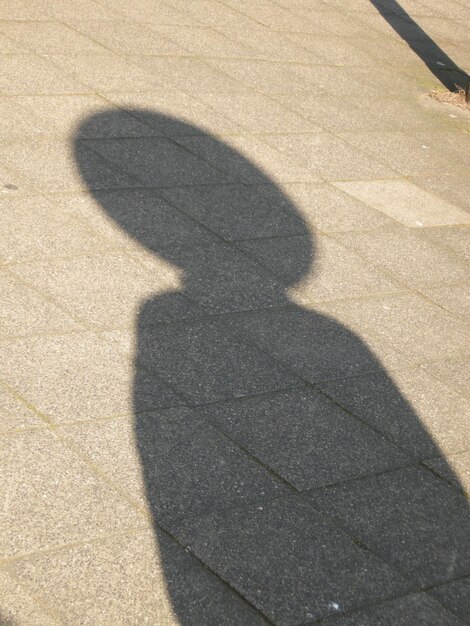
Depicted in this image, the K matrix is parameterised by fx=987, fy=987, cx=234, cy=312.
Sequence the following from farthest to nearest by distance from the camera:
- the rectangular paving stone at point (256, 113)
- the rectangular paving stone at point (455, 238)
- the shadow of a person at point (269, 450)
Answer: the rectangular paving stone at point (256, 113)
the rectangular paving stone at point (455, 238)
the shadow of a person at point (269, 450)

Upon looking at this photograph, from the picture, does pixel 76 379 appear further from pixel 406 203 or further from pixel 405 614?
pixel 406 203

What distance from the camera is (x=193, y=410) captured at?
4.25 m

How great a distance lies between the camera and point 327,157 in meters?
7.50

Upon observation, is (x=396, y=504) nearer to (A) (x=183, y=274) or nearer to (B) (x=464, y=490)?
(B) (x=464, y=490)

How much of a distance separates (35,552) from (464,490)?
1.92 metres

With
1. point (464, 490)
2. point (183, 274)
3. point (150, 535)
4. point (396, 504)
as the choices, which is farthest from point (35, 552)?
point (183, 274)

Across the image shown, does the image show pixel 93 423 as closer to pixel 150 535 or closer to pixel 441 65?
pixel 150 535

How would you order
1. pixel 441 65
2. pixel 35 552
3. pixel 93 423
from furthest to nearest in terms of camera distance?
1. pixel 441 65
2. pixel 93 423
3. pixel 35 552

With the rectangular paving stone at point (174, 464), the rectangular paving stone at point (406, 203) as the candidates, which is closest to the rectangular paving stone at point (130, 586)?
the rectangular paving stone at point (174, 464)

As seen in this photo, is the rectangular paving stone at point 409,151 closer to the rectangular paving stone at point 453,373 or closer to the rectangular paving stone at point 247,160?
the rectangular paving stone at point 247,160

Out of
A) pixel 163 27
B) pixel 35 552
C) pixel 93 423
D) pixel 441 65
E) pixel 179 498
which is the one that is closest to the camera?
pixel 35 552

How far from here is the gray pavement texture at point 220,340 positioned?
347 centimetres

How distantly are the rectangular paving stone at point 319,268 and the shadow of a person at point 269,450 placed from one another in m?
0.02

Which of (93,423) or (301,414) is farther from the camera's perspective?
(301,414)
